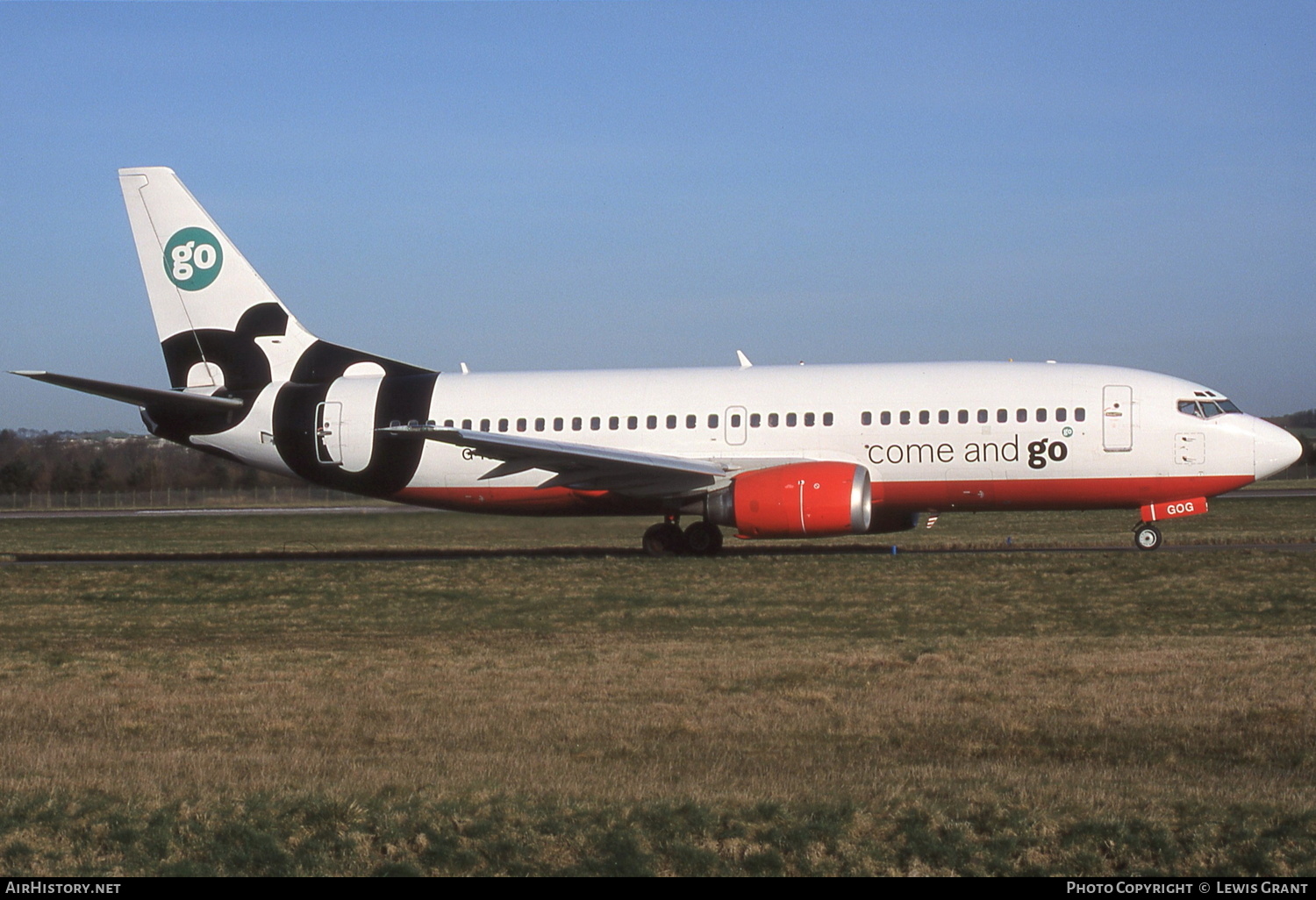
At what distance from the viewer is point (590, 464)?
2434 centimetres

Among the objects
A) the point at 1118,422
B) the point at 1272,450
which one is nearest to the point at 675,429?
the point at 1118,422

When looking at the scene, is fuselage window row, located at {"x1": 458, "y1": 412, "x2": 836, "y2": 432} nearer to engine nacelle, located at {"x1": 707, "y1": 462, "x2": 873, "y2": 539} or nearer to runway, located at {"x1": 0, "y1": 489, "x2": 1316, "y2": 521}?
engine nacelle, located at {"x1": 707, "y1": 462, "x2": 873, "y2": 539}

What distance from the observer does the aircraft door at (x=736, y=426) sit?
→ 25500 mm

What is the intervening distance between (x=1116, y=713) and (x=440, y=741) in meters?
5.21

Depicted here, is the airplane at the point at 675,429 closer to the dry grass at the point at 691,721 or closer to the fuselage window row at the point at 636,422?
the fuselage window row at the point at 636,422

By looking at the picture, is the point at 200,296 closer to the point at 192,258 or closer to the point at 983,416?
the point at 192,258

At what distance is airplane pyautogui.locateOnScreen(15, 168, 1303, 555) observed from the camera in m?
23.9

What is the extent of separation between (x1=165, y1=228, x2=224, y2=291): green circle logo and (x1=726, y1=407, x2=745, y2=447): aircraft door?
1163cm

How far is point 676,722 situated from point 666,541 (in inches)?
620

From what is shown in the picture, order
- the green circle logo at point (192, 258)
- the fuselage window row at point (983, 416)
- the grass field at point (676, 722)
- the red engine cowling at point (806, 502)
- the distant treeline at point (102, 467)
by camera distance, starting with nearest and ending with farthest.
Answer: the grass field at point (676, 722), the red engine cowling at point (806, 502), the fuselage window row at point (983, 416), the green circle logo at point (192, 258), the distant treeline at point (102, 467)

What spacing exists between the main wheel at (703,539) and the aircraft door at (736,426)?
1.72 meters

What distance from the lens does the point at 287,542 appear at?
3412 cm

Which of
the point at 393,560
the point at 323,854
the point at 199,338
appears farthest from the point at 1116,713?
the point at 199,338

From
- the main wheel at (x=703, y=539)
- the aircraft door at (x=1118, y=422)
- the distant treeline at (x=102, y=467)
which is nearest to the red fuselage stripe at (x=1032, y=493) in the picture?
the aircraft door at (x=1118, y=422)
